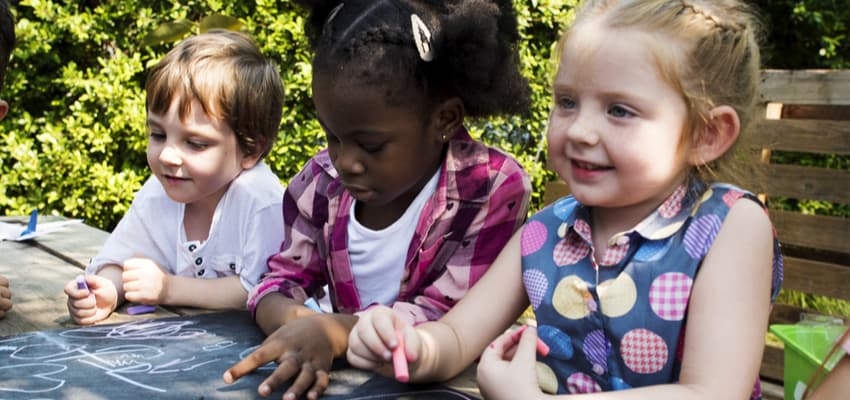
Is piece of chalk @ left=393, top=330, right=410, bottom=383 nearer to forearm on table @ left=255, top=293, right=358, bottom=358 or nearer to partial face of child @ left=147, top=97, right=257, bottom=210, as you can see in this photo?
forearm on table @ left=255, top=293, right=358, bottom=358

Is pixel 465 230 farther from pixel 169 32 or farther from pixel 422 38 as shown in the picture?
pixel 169 32

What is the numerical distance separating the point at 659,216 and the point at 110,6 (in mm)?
4241

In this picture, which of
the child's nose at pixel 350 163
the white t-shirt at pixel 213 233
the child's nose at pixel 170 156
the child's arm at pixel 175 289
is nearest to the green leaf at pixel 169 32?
the white t-shirt at pixel 213 233

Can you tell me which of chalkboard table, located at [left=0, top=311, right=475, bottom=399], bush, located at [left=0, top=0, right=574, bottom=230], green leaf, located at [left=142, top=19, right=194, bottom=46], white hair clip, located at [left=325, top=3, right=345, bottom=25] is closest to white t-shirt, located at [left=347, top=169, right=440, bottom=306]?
chalkboard table, located at [left=0, top=311, right=475, bottom=399]

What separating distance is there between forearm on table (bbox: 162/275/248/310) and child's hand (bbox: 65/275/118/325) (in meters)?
0.16

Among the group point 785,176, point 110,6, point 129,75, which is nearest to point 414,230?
point 785,176

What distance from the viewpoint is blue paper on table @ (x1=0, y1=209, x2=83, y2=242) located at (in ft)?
9.67

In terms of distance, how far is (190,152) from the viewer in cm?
222

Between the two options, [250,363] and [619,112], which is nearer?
[619,112]

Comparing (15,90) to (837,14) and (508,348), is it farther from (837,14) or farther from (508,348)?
(837,14)

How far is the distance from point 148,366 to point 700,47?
113 cm

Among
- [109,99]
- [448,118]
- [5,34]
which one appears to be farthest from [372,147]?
[109,99]

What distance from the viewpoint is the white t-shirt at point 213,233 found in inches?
88.3

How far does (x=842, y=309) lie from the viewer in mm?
3459
